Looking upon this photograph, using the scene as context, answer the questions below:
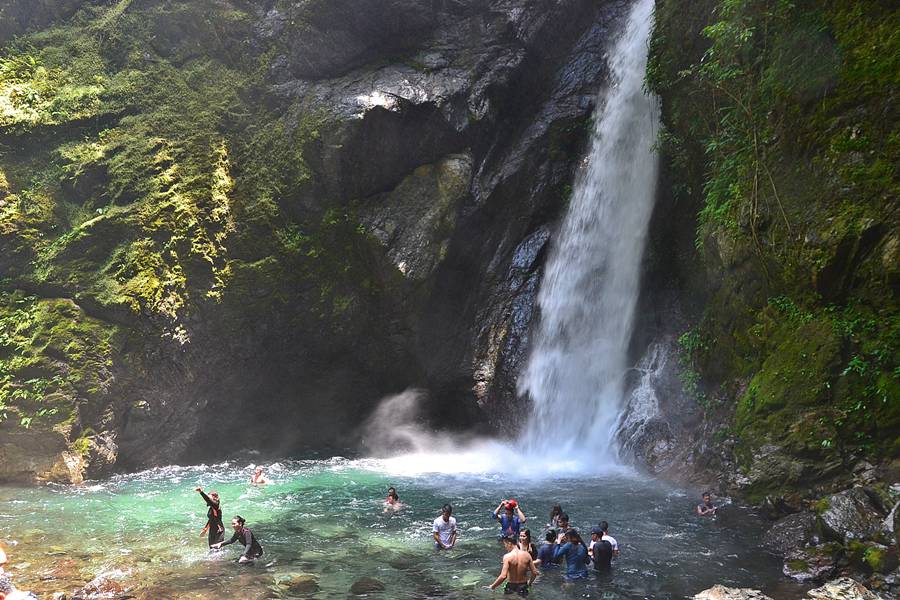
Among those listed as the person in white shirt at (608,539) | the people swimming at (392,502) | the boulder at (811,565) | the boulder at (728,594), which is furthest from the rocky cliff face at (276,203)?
the boulder at (728,594)

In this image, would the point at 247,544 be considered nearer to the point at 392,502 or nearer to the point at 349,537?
the point at 349,537

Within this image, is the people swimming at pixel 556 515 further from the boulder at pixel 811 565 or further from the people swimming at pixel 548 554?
the boulder at pixel 811 565

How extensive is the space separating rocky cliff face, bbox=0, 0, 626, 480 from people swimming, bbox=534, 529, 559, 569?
35.3 feet

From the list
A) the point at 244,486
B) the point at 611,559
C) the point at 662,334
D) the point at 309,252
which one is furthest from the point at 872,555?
the point at 309,252

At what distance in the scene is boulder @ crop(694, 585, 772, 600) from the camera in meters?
7.63

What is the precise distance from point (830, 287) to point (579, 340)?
9.28 meters

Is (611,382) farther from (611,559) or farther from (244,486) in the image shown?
(244,486)

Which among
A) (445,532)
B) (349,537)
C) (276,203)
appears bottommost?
(349,537)

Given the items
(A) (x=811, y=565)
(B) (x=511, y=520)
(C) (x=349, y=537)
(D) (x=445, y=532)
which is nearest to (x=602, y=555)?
(B) (x=511, y=520)

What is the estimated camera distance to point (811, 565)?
28.1 feet

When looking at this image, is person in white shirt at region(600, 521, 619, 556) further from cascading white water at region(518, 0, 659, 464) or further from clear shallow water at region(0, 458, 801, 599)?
cascading white water at region(518, 0, 659, 464)

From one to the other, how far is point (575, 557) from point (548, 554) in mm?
567

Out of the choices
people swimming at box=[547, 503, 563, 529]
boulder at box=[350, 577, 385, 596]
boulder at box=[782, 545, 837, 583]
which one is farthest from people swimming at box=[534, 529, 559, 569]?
boulder at box=[782, 545, 837, 583]

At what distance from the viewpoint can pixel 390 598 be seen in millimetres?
8375
